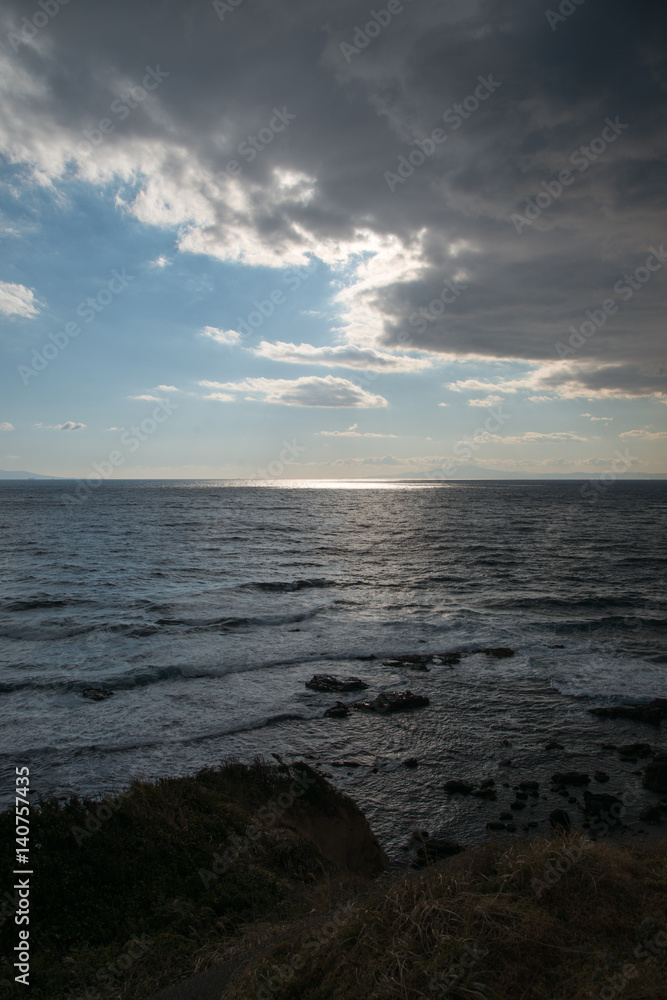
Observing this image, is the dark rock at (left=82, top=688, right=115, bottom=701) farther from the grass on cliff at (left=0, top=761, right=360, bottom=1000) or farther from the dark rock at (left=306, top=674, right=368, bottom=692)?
the grass on cliff at (left=0, top=761, right=360, bottom=1000)

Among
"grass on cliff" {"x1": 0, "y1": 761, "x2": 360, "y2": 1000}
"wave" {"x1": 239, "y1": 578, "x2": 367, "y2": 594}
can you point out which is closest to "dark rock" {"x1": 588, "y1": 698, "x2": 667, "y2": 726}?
"grass on cliff" {"x1": 0, "y1": 761, "x2": 360, "y2": 1000}

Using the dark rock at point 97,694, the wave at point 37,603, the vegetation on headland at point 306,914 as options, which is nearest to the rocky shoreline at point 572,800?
the vegetation on headland at point 306,914

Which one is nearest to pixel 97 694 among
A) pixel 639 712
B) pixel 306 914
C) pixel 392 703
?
pixel 392 703

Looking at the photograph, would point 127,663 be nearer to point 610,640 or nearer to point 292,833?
point 292,833

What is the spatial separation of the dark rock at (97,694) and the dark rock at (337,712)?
7.00 metres

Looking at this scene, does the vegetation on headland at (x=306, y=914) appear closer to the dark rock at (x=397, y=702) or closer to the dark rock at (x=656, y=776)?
the dark rock at (x=656, y=776)

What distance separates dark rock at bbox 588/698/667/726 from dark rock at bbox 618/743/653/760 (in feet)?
6.05

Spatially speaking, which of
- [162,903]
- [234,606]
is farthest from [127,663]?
[162,903]

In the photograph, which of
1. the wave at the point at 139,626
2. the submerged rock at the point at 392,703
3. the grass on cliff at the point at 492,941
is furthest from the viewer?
the wave at the point at 139,626

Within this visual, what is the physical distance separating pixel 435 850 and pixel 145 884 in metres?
4.95

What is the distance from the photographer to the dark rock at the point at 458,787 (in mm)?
10766

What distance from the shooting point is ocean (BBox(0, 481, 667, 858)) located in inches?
464

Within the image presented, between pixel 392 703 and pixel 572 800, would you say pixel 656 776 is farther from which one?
pixel 392 703

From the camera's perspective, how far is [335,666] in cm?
1889
